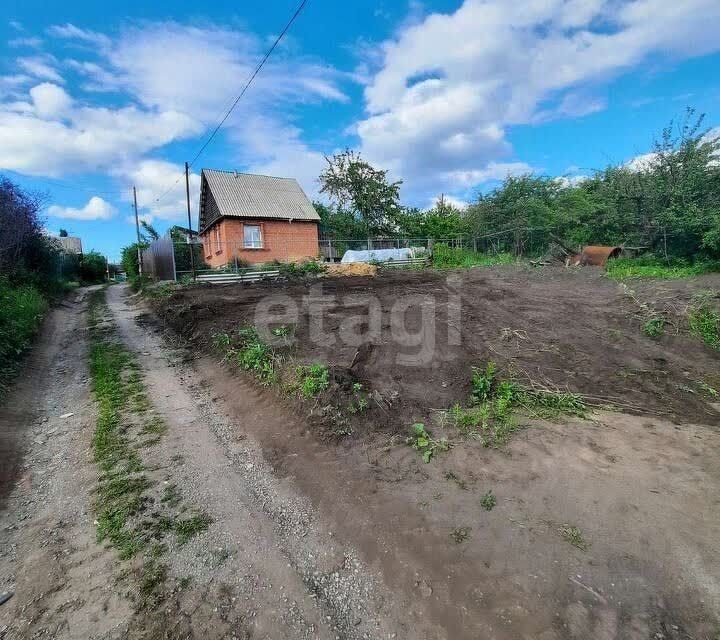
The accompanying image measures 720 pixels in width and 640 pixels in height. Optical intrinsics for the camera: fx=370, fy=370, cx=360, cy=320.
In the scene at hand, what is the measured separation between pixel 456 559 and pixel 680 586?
4.05ft

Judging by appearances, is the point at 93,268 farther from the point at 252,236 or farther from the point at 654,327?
the point at 654,327

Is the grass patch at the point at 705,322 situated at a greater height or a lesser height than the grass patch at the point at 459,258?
lesser

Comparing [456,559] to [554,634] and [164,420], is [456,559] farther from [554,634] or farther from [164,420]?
[164,420]

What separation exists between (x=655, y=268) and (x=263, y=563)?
15467 mm

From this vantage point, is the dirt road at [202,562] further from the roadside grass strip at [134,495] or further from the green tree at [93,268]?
the green tree at [93,268]

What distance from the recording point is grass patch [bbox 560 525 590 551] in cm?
240

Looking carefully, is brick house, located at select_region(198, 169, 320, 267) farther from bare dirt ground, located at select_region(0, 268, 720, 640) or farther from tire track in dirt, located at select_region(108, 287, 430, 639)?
tire track in dirt, located at select_region(108, 287, 430, 639)

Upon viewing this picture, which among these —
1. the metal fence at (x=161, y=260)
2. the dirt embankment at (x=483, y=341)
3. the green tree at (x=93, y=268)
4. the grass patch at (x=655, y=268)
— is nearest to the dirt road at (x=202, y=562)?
the dirt embankment at (x=483, y=341)

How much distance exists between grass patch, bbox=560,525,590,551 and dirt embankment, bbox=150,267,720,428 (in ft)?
5.83

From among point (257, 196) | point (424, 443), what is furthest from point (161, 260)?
point (424, 443)

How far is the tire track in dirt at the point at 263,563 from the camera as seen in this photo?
6.60 feet

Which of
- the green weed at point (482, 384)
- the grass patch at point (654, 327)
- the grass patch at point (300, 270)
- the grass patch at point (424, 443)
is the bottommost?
the grass patch at point (424, 443)

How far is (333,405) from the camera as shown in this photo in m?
4.07

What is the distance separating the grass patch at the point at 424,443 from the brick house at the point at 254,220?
55.8 ft
